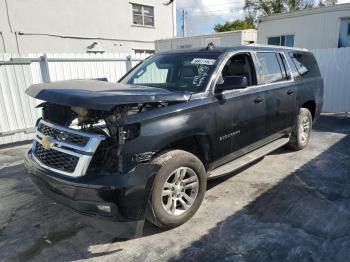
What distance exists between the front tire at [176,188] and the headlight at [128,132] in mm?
332

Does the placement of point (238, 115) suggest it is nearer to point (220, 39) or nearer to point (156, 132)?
point (156, 132)

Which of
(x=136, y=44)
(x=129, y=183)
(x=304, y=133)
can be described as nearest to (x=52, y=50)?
(x=136, y=44)

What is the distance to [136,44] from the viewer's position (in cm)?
1997

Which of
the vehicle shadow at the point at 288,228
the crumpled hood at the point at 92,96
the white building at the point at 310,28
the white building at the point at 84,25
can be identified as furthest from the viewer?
the white building at the point at 84,25

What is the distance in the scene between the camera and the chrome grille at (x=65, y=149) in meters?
2.78

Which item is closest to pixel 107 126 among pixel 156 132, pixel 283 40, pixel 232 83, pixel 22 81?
pixel 156 132

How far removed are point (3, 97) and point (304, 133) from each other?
21.6ft

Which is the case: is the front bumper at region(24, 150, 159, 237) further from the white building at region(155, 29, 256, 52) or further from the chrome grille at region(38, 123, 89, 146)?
the white building at region(155, 29, 256, 52)

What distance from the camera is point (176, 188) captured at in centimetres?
326

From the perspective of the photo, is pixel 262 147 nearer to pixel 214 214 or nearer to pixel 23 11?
pixel 214 214

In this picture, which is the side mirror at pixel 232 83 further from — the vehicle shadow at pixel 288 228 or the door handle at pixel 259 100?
the vehicle shadow at pixel 288 228

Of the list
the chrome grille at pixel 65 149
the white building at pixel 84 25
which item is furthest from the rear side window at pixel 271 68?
the white building at pixel 84 25

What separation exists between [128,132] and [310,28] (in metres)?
15.2

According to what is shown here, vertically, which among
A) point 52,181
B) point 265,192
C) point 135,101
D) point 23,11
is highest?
point 23,11
